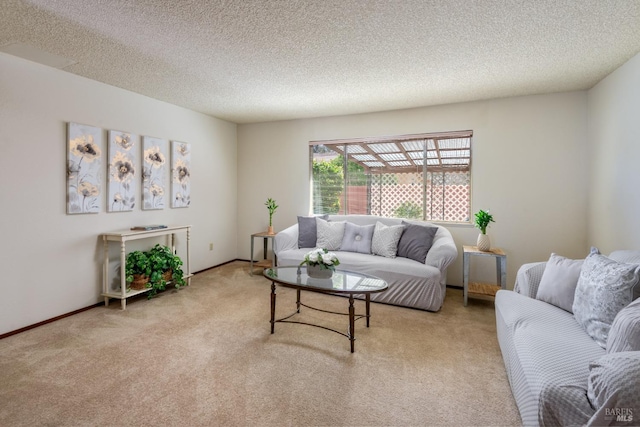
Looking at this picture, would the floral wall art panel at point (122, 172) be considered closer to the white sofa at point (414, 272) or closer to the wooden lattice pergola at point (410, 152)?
the wooden lattice pergola at point (410, 152)

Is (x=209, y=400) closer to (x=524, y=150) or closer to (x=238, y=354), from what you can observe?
(x=238, y=354)

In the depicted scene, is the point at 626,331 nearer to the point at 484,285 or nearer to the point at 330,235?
the point at 484,285

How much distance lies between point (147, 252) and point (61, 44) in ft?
7.32

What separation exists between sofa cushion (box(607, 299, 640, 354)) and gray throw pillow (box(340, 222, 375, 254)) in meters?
2.62

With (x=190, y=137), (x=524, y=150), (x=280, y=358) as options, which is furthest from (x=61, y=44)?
(x=524, y=150)

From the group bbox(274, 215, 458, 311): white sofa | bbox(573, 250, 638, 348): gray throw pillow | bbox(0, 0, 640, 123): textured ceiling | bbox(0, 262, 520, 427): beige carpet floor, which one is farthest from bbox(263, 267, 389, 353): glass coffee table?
bbox(0, 0, 640, 123): textured ceiling

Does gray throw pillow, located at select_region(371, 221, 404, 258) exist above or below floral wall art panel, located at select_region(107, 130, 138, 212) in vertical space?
below

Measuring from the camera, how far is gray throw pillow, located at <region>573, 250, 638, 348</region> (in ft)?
5.07

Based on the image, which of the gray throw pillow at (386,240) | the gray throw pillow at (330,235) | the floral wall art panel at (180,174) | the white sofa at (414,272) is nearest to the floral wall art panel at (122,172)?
the floral wall art panel at (180,174)

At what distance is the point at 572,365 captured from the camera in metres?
1.37

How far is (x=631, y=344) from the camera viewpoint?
1246 mm

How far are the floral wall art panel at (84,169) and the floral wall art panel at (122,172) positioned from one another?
0.11 meters

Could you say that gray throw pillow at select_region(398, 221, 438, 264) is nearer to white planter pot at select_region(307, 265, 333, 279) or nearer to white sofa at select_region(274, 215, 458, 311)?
white sofa at select_region(274, 215, 458, 311)

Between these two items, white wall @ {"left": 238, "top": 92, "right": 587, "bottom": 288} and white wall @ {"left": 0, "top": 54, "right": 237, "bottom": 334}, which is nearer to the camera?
white wall @ {"left": 0, "top": 54, "right": 237, "bottom": 334}
